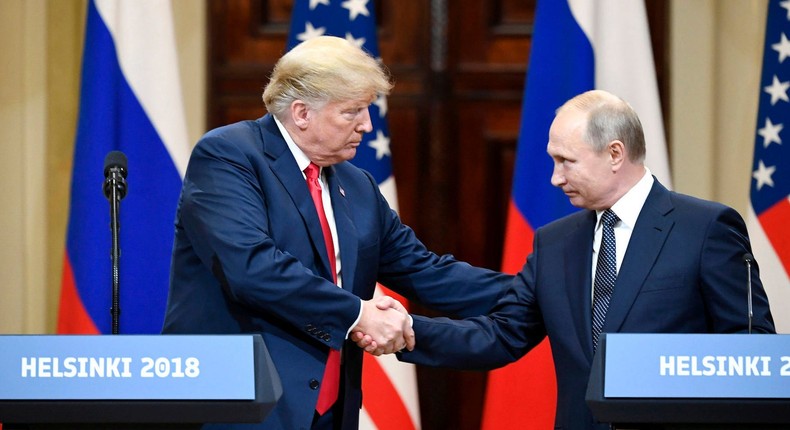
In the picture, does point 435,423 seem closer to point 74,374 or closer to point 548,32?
point 548,32

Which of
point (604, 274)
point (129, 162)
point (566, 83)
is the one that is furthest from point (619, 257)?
point (129, 162)

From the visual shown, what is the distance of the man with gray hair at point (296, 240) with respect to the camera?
8.71 feet

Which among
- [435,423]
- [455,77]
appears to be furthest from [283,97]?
[435,423]

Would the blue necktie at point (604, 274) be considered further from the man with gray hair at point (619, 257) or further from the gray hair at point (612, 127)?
the gray hair at point (612, 127)

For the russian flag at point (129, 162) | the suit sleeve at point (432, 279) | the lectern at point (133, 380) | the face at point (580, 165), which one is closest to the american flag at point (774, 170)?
the suit sleeve at point (432, 279)

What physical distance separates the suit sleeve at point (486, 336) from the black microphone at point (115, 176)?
0.93 m

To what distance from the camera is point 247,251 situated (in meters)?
2.63

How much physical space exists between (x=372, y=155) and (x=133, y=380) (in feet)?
7.63

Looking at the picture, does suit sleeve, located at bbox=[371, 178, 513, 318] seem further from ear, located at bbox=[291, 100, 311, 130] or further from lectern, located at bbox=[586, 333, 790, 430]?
lectern, located at bbox=[586, 333, 790, 430]

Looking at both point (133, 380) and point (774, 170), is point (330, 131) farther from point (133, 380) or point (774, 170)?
point (774, 170)

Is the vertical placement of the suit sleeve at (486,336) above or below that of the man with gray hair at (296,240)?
below

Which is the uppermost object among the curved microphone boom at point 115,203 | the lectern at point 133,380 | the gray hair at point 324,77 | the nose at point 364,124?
the gray hair at point 324,77

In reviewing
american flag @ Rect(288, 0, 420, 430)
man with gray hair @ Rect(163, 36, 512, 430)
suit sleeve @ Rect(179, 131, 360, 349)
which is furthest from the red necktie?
american flag @ Rect(288, 0, 420, 430)

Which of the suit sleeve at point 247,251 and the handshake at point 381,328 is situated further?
the handshake at point 381,328
